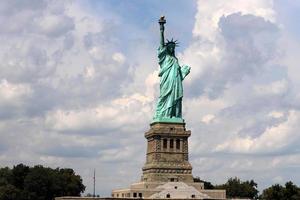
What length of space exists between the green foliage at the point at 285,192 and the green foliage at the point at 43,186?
29.8m

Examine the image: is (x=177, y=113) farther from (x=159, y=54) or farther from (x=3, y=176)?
(x=3, y=176)

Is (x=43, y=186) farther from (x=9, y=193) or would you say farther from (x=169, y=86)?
(x=169, y=86)

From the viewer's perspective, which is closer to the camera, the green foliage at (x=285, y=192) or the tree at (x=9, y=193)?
the green foliage at (x=285, y=192)

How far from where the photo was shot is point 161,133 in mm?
81562

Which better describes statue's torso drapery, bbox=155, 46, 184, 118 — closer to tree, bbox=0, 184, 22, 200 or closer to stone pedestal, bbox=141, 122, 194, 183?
stone pedestal, bbox=141, 122, 194, 183

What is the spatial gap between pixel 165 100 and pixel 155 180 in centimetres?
991

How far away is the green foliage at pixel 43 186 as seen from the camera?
341ft

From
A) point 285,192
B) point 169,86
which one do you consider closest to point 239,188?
point 285,192

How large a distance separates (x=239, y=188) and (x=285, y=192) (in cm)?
2583

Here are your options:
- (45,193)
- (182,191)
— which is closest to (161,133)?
(182,191)

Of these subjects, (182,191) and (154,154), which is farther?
(154,154)

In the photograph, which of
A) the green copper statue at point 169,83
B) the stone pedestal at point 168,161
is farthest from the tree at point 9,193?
the green copper statue at point 169,83

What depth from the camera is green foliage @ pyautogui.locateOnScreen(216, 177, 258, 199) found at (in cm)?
11550

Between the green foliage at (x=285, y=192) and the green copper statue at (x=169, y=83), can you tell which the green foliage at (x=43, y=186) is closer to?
the green copper statue at (x=169, y=83)
